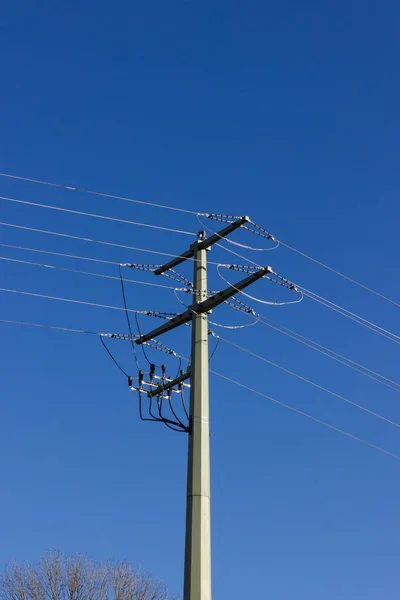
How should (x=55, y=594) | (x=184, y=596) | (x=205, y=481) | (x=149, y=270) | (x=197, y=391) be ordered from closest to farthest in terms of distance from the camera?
(x=184, y=596) → (x=205, y=481) → (x=197, y=391) → (x=149, y=270) → (x=55, y=594)

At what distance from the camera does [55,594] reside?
31.6 metres

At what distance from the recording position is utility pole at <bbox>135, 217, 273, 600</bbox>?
13.6 m

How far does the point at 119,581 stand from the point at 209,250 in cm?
2000

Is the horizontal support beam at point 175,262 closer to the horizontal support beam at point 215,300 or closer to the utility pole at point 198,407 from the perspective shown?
the utility pole at point 198,407

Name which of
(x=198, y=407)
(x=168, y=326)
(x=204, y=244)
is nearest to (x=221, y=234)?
(x=204, y=244)

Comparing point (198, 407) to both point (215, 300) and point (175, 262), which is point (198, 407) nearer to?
point (215, 300)

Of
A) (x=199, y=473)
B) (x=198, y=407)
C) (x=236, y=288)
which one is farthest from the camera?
(x=236, y=288)

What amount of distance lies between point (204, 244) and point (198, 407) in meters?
4.06

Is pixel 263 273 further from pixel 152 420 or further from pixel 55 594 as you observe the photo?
pixel 55 594

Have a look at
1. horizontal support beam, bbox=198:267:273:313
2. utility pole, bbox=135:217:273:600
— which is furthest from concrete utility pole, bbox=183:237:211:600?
horizontal support beam, bbox=198:267:273:313

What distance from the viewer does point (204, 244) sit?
17719 millimetres

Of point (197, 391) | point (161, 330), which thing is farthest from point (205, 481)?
point (161, 330)

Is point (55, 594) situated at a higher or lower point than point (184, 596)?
higher

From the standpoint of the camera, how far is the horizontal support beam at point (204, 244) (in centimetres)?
1727
